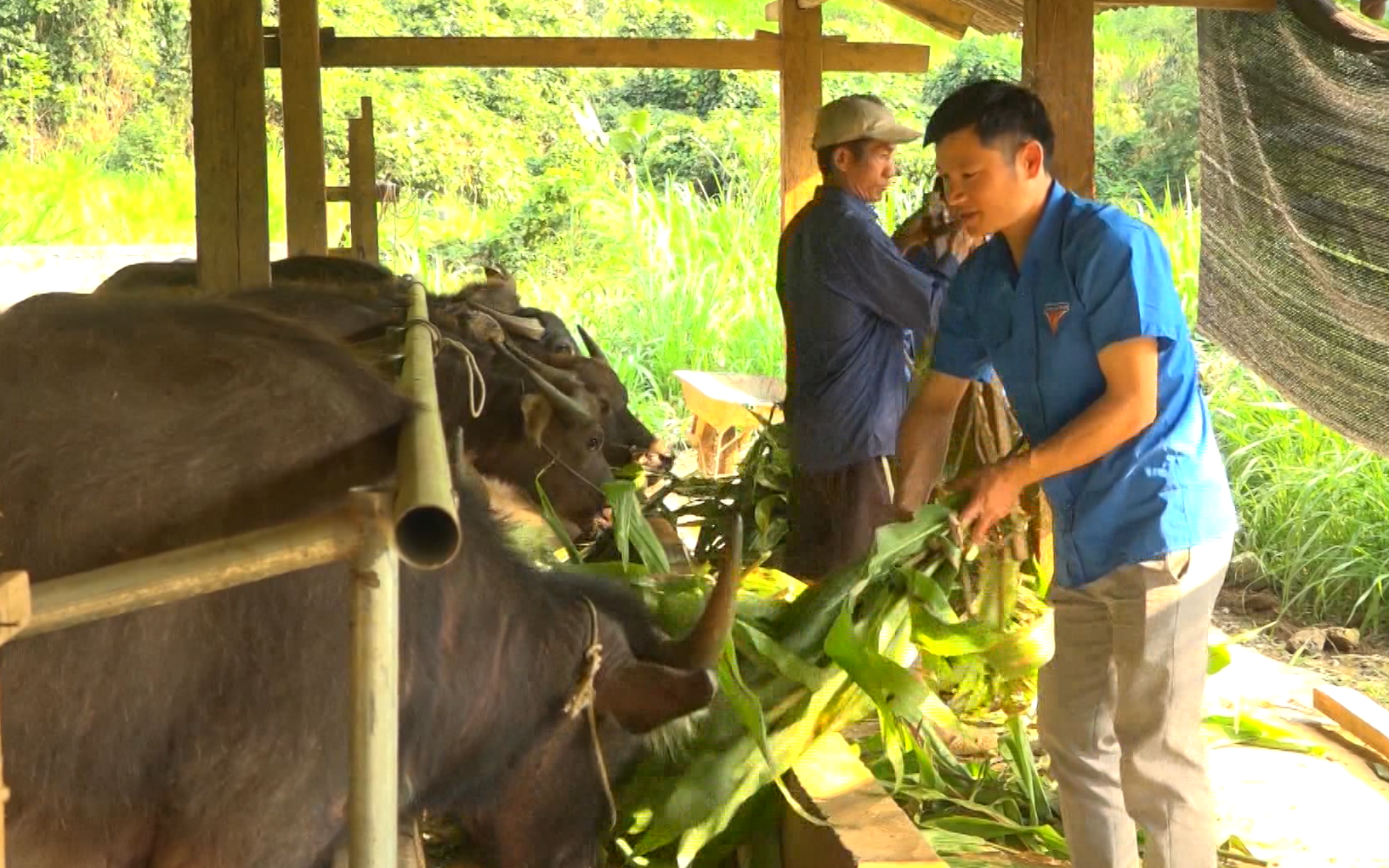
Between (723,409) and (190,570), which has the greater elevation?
(190,570)

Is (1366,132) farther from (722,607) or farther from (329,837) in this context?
(329,837)

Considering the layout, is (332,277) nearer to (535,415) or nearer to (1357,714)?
(535,415)

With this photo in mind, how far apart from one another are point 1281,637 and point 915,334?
321cm

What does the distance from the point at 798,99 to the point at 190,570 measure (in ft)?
22.6

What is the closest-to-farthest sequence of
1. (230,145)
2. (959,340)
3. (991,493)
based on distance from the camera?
1. (991,493)
2. (959,340)
3. (230,145)

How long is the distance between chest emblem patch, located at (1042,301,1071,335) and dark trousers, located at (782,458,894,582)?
2.23m

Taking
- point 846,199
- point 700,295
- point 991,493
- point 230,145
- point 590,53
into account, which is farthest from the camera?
point 700,295

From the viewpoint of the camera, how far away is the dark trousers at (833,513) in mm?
5785

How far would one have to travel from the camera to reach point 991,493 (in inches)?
147

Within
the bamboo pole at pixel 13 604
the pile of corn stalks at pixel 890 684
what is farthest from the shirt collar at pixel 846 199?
the bamboo pole at pixel 13 604

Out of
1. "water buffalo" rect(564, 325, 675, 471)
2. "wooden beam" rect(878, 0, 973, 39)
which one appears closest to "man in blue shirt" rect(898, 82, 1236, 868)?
"water buffalo" rect(564, 325, 675, 471)

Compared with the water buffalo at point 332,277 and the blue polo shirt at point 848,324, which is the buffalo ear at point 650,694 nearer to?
the water buffalo at point 332,277

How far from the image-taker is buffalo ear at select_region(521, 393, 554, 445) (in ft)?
19.2

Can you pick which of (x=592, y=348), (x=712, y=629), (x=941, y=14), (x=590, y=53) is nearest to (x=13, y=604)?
(x=712, y=629)
